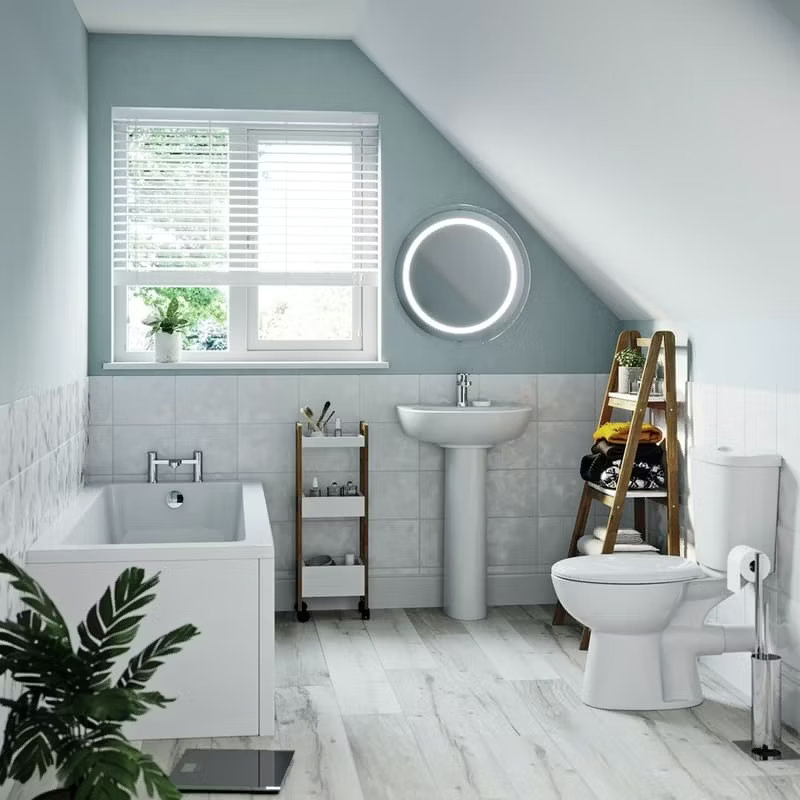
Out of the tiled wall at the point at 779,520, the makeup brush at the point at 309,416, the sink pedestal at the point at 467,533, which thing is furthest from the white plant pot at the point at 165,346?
the tiled wall at the point at 779,520

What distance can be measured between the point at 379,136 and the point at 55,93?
1498 mm

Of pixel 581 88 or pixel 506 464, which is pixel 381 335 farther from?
pixel 581 88

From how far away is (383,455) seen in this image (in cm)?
477

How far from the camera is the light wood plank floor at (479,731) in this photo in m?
2.88

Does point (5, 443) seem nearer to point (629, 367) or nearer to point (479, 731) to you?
point (479, 731)


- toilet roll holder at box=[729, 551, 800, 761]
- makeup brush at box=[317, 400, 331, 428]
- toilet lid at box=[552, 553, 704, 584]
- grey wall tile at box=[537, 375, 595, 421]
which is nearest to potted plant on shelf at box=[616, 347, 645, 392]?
grey wall tile at box=[537, 375, 595, 421]

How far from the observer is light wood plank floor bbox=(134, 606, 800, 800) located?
9.45ft

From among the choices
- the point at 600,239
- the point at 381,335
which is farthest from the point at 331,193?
the point at 600,239

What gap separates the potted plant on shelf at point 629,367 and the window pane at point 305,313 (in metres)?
1.23

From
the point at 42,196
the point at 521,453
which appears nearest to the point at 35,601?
the point at 42,196

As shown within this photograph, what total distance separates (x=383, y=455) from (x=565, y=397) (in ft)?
2.83

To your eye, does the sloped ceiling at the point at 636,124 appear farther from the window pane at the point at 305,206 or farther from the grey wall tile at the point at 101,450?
the grey wall tile at the point at 101,450

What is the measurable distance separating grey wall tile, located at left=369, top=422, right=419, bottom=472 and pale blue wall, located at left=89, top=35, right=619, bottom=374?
10.8 inches

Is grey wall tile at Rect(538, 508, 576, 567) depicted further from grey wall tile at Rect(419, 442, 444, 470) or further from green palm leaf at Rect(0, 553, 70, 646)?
green palm leaf at Rect(0, 553, 70, 646)
